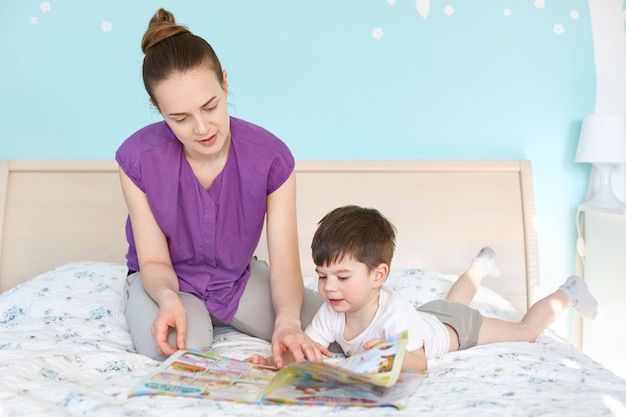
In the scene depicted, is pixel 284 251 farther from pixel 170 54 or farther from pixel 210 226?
pixel 170 54

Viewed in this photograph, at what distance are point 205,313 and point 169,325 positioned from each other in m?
0.20

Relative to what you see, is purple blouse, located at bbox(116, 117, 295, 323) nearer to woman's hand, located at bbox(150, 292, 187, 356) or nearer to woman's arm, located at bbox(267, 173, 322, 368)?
woman's arm, located at bbox(267, 173, 322, 368)

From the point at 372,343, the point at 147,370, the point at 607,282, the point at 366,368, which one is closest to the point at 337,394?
the point at 366,368

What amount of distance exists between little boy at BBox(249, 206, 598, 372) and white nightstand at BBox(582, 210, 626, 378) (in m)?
0.85

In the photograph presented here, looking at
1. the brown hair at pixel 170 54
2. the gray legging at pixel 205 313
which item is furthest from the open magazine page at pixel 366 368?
the brown hair at pixel 170 54

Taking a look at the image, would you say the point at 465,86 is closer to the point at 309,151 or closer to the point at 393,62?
the point at 393,62

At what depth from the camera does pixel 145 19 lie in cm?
248

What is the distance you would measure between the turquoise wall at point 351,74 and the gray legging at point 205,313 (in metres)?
0.85

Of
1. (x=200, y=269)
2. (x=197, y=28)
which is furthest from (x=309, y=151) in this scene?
(x=200, y=269)

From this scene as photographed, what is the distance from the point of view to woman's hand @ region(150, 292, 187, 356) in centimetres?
143

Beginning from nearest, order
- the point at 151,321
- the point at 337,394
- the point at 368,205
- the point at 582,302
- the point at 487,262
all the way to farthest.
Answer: the point at 337,394, the point at 151,321, the point at 582,302, the point at 487,262, the point at 368,205

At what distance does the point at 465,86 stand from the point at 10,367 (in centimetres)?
175

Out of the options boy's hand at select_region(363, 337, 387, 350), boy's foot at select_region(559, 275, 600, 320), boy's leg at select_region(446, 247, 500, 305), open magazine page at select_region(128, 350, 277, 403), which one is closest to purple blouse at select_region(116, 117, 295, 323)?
open magazine page at select_region(128, 350, 277, 403)

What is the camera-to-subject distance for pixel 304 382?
123cm
